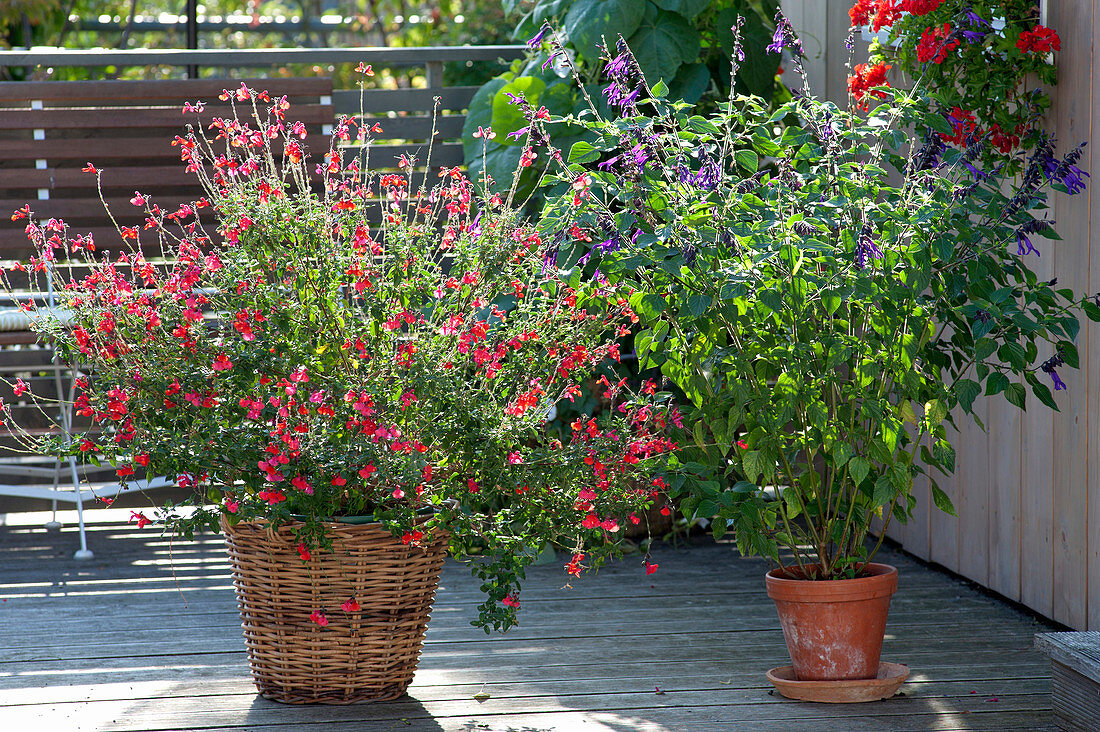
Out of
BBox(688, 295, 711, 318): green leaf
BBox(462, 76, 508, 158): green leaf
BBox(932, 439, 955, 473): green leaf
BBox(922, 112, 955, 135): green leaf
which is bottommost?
BBox(932, 439, 955, 473): green leaf

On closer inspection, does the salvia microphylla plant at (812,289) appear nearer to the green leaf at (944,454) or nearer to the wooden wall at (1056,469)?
the green leaf at (944,454)

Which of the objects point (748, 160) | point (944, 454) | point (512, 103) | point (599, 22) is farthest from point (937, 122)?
point (512, 103)

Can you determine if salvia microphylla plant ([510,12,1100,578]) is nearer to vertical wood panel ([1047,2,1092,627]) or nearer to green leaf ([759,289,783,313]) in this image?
green leaf ([759,289,783,313])

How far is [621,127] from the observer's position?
224 centimetres

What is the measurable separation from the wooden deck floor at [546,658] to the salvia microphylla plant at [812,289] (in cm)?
39

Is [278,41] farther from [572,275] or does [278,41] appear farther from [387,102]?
[572,275]

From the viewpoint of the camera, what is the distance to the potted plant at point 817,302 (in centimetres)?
206

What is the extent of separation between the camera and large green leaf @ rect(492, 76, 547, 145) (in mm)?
3838

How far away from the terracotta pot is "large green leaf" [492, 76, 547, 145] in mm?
2092

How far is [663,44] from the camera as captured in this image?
363 centimetres

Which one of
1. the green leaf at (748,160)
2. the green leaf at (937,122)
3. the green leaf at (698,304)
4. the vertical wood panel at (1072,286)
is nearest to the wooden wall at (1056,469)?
the vertical wood panel at (1072,286)

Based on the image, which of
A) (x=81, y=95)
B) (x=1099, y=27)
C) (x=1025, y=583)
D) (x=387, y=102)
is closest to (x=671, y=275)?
(x=1099, y=27)

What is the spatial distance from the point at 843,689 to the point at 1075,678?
46 centimetres

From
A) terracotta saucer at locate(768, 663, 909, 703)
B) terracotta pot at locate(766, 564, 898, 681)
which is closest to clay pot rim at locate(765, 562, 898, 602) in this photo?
terracotta pot at locate(766, 564, 898, 681)
